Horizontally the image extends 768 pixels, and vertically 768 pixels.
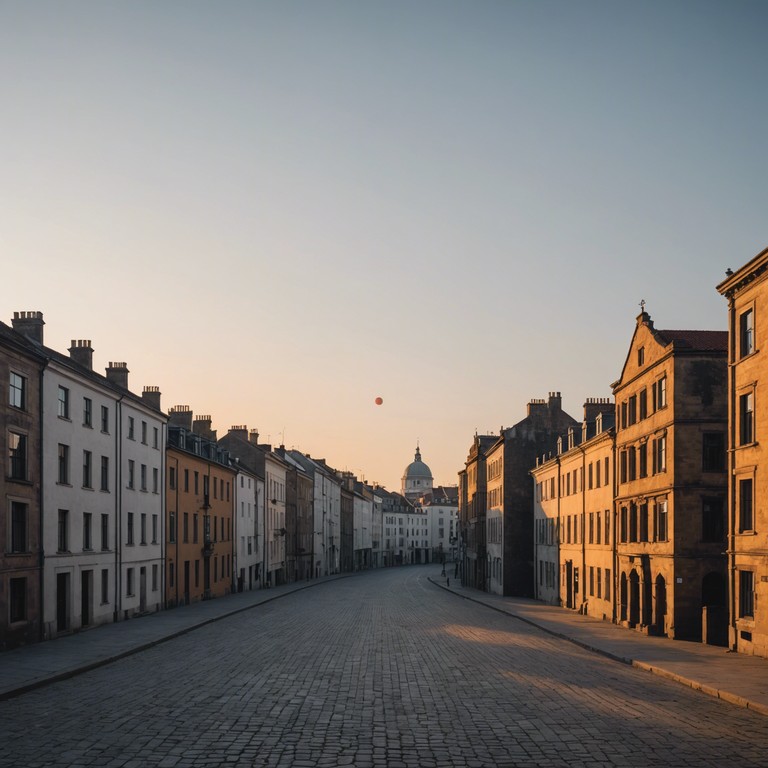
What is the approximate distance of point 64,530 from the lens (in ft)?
126

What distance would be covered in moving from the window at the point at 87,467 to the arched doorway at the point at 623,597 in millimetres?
23862

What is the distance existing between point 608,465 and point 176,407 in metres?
35.2

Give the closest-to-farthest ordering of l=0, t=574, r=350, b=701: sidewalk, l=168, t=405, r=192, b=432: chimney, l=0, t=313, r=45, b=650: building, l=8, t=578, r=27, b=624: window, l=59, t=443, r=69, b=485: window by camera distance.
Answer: l=0, t=574, r=350, b=701: sidewalk, l=0, t=313, r=45, b=650: building, l=8, t=578, r=27, b=624: window, l=59, t=443, r=69, b=485: window, l=168, t=405, r=192, b=432: chimney

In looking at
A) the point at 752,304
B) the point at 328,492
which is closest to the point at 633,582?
the point at 752,304

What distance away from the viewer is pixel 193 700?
21219 mm

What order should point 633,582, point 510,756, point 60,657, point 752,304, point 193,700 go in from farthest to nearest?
1. point 633,582
2. point 752,304
3. point 60,657
4. point 193,700
5. point 510,756

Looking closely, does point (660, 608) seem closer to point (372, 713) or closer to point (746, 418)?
point (746, 418)

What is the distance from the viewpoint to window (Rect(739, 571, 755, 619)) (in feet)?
104

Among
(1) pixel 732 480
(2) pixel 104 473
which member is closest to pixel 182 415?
(2) pixel 104 473

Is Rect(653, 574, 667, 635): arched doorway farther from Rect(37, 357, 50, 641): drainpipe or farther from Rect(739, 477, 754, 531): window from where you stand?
Rect(37, 357, 50, 641): drainpipe

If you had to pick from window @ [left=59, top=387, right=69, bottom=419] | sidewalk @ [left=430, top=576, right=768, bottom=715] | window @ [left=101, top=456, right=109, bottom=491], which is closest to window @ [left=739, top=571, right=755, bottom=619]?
sidewalk @ [left=430, top=576, right=768, bottom=715]

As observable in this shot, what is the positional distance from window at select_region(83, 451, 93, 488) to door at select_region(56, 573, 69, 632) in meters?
4.31

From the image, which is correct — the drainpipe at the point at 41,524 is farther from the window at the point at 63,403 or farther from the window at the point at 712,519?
the window at the point at 712,519

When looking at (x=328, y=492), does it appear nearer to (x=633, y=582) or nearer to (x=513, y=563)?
(x=513, y=563)
